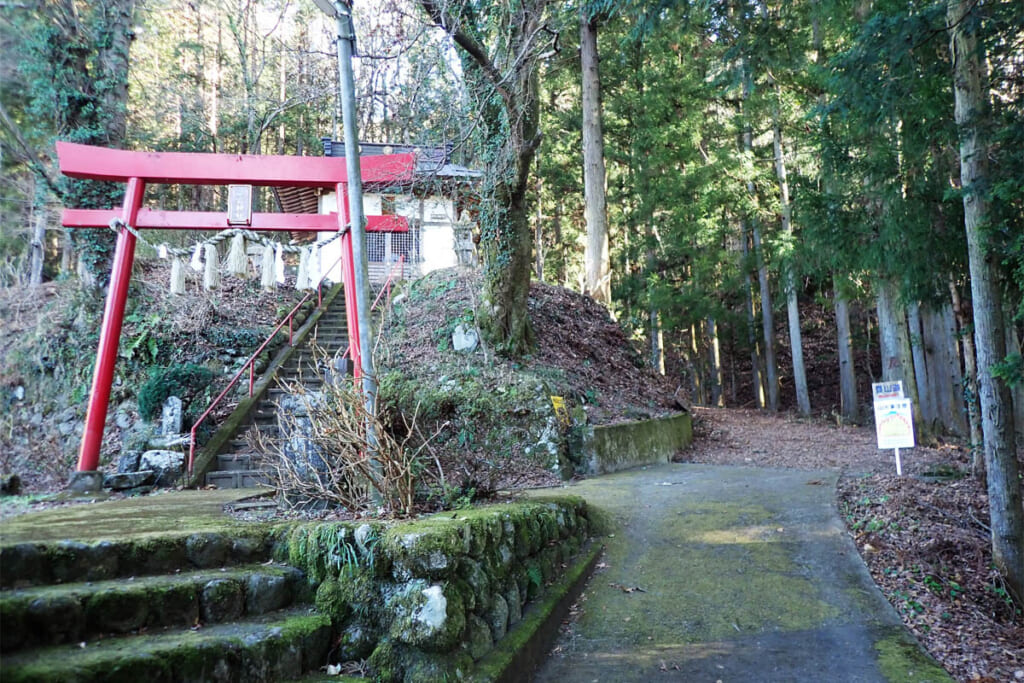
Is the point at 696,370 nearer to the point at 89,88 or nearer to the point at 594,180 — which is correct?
the point at 594,180

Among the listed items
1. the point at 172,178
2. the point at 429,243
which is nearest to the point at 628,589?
the point at 172,178

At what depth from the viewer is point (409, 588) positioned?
3.36 meters

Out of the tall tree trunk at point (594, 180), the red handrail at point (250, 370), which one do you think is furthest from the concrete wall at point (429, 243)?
the tall tree trunk at point (594, 180)

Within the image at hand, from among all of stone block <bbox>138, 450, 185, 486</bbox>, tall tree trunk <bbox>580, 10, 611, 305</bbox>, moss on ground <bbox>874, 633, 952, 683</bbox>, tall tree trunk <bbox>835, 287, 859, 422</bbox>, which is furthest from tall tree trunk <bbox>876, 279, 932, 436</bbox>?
stone block <bbox>138, 450, 185, 486</bbox>

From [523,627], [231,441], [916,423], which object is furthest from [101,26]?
[916,423]

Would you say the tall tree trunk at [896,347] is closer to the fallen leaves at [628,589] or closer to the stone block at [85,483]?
the fallen leaves at [628,589]

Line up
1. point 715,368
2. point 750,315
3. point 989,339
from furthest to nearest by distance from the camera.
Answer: point 715,368 → point 750,315 → point 989,339

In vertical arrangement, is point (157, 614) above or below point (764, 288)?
below

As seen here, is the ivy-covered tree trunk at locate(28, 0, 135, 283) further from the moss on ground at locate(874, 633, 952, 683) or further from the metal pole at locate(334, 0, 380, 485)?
the moss on ground at locate(874, 633, 952, 683)

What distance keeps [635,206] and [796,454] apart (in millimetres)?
11164

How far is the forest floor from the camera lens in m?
4.88

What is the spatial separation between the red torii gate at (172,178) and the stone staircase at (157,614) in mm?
5715

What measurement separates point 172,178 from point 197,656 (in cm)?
898

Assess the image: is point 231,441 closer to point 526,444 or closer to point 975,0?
point 526,444
